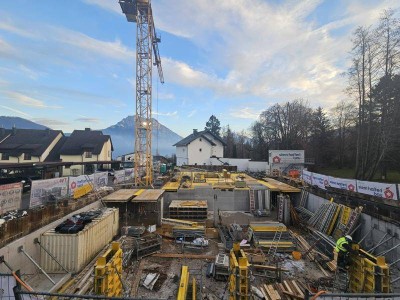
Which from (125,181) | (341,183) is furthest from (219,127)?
(341,183)

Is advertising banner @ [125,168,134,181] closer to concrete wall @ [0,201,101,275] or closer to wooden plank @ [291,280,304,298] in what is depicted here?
concrete wall @ [0,201,101,275]

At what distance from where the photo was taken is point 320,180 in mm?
21297

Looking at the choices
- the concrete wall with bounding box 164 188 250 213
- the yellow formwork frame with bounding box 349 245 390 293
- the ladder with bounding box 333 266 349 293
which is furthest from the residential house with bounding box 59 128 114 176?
the yellow formwork frame with bounding box 349 245 390 293

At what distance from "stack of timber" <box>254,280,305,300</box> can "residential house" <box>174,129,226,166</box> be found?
143ft

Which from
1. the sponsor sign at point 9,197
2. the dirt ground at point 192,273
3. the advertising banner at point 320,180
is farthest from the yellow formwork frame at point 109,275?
the advertising banner at point 320,180

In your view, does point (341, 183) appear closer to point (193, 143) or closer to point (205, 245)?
point (205, 245)

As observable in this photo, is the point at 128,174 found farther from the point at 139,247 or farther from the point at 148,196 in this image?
the point at 139,247

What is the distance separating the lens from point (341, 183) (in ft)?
60.9

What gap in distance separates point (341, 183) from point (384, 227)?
7.10 metres

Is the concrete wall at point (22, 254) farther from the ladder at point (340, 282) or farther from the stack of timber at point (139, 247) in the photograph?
the ladder at point (340, 282)

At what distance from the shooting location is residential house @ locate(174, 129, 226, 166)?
5259cm

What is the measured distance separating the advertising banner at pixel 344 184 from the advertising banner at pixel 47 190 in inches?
784

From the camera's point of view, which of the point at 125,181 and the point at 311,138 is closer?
the point at 125,181

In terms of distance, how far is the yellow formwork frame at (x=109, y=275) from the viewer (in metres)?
6.68
